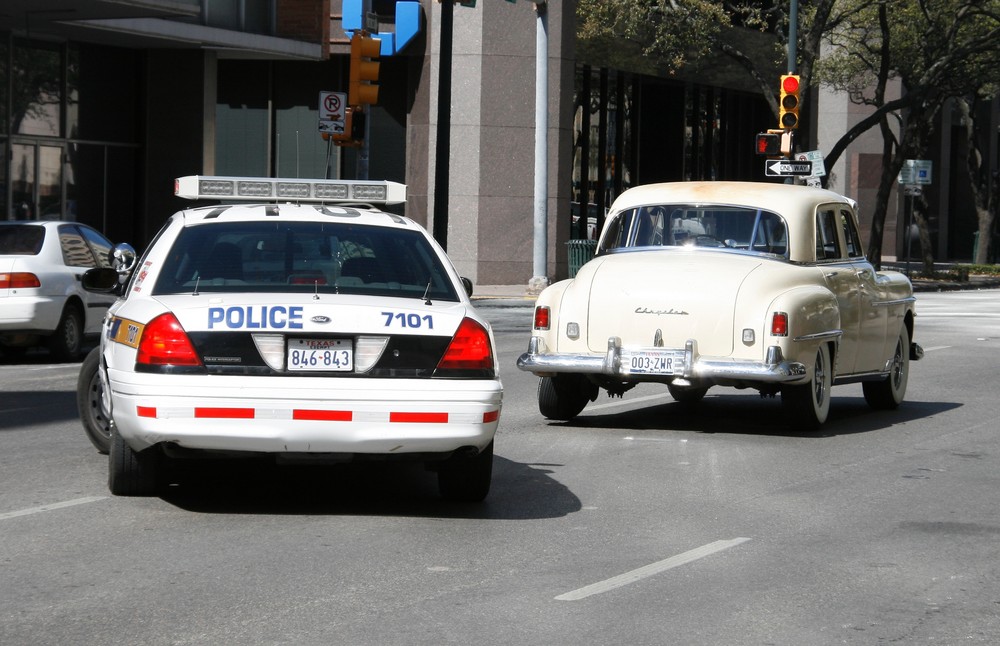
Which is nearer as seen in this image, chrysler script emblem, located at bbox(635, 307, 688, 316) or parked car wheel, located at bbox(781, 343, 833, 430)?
chrysler script emblem, located at bbox(635, 307, 688, 316)

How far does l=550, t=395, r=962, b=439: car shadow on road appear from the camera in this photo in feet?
39.9

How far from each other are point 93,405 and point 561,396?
3.87m

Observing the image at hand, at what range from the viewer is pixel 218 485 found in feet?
29.0

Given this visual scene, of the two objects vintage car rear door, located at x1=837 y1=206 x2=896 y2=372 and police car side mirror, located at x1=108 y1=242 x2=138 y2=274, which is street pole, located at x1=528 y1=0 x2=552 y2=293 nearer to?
vintage car rear door, located at x1=837 y1=206 x2=896 y2=372

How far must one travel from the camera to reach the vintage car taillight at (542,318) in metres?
11.8

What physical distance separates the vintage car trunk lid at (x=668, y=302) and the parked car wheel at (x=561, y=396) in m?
→ 0.66

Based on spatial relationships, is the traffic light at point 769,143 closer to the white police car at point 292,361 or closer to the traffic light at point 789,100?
the traffic light at point 789,100

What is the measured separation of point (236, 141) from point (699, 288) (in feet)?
83.3

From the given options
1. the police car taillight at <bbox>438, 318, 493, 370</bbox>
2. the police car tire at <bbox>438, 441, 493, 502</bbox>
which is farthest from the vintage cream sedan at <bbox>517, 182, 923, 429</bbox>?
the police car taillight at <bbox>438, 318, 493, 370</bbox>

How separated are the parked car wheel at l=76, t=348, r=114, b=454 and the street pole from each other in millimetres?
21254

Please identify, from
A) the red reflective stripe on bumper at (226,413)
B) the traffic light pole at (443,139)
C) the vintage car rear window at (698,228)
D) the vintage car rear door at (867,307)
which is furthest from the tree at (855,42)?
the red reflective stripe on bumper at (226,413)

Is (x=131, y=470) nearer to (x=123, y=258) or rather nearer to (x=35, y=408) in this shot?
(x=123, y=258)

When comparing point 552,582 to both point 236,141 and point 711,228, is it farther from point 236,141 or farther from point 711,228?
point 236,141

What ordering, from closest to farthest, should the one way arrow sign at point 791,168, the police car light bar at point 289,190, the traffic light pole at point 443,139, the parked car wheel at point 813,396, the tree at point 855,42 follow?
the police car light bar at point 289,190
the parked car wheel at point 813,396
the traffic light pole at point 443,139
the one way arrow sign at point 791,168
the tree at point 855,42
